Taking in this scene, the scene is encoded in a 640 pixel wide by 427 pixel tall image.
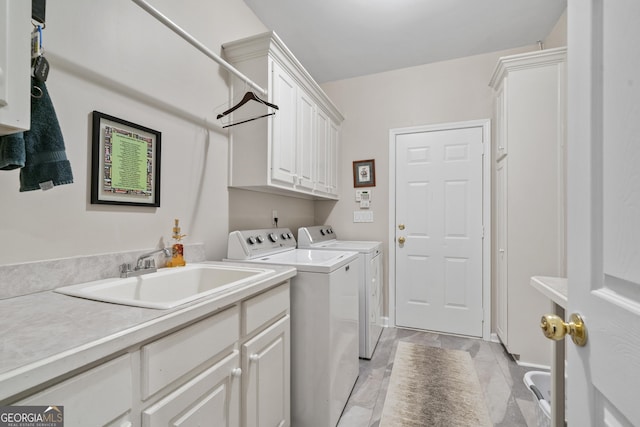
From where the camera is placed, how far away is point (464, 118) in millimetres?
2932

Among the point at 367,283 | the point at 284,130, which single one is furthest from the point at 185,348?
the point at 367,283

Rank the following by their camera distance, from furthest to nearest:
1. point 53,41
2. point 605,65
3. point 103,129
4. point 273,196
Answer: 1. point 273,196
2. point 103,129
3. point 53,41
4. point 605,65

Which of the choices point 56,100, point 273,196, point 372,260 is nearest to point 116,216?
point 56,100

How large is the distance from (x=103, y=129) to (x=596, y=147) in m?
1.61

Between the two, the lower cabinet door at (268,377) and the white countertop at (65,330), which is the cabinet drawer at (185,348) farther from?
the lower cabinet door at (268,377)

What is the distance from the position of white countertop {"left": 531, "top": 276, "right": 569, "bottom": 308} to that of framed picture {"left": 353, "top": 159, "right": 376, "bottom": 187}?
225 centimetres

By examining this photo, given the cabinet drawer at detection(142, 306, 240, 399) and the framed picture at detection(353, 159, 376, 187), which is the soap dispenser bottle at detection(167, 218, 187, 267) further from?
the framed picture at detection(353, 159, 376, 187)

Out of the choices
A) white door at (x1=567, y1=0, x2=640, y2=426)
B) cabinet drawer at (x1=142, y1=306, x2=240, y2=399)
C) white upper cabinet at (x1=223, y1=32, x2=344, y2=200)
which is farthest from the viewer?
white upper cabinet at (x1=223, y1=32, x2=344, y2=200)

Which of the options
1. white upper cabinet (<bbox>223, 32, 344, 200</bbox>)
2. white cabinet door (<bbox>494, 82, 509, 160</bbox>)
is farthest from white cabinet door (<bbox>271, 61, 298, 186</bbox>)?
white cabinet door (<bbox>494, 82, 509, 160</bbox>)

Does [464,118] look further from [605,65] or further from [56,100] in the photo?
[56,100]

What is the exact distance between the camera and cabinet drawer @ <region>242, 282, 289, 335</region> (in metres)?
1.14

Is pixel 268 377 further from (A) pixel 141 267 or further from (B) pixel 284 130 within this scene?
(B) pixel 284 130

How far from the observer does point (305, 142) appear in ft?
8.02

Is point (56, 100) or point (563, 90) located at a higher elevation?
point (563, 90)
